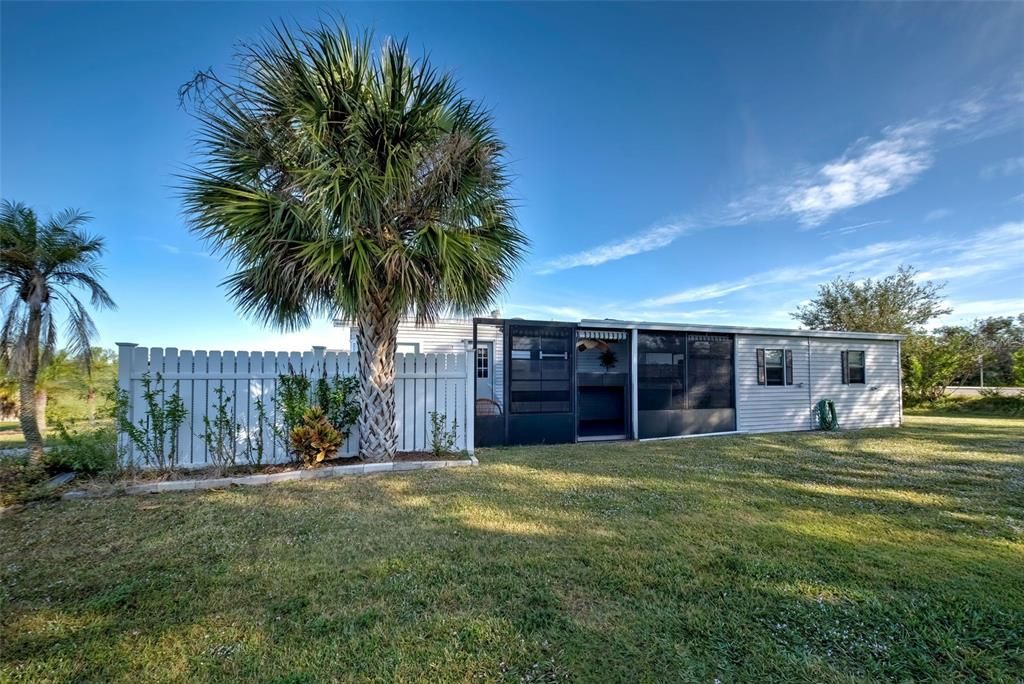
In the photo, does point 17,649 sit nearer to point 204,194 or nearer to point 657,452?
point 204,194

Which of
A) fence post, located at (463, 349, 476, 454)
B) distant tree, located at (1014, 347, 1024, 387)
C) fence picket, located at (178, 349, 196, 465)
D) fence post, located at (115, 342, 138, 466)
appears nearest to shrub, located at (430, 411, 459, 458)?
fence post, located at (463, 349, 476, 454)

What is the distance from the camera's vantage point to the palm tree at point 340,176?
496 centimetres

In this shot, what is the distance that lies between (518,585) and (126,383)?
5727 mm

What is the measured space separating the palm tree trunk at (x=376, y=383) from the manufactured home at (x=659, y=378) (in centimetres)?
249

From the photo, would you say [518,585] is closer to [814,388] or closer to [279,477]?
[279,477]

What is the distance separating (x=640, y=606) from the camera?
230 centimetres

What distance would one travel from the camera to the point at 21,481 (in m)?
4.48

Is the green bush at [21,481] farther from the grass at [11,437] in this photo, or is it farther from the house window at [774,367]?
the house window at [774,367]

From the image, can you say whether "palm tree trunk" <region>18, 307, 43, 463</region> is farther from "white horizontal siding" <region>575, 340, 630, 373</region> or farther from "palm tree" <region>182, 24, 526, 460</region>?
"white horizontal siding" <region>575, 340, 630, 373</region>

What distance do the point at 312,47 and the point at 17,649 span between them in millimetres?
5910

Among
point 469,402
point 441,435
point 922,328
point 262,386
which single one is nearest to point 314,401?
point 262,386

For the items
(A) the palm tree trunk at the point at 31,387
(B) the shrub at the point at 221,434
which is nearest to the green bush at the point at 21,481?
(A) the palm tree trunk at the point at 31,387

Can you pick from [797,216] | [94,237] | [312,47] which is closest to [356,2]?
[312,47]

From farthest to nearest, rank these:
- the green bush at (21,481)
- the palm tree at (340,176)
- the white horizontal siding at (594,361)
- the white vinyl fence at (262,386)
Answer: the white horizontal siding at (594,361)
the white vinyl fence at (262,386)
the palm tree at (340,176)
the green bush at (21,481)
